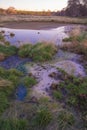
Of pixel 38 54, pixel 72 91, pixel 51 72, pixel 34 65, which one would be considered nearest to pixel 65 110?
pixel 72 91

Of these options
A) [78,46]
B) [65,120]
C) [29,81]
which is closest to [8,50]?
[78,46]

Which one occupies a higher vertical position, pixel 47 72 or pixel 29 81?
pixel 29 81

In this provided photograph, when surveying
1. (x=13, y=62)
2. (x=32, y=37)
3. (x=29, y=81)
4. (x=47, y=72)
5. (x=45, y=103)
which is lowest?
(x=32, y=37)

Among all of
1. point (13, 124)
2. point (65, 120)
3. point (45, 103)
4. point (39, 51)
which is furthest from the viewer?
point (39, 51)

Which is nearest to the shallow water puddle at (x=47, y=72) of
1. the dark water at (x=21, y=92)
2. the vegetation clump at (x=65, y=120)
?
the dark water at (x=21, y=92)

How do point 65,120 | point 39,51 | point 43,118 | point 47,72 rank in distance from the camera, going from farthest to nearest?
point 39,51 → point 47,72 → point 65,120 → point 43,118

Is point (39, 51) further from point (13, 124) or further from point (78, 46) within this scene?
point (13, 124)

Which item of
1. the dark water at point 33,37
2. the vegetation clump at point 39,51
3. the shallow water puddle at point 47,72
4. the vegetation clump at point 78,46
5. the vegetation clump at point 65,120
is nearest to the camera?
the vegetation clump at point 65,120

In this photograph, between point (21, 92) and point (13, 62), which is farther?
point (13, 62)

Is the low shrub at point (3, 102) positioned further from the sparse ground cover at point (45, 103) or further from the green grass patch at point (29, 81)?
the green grass patch at point (29, 81)
